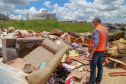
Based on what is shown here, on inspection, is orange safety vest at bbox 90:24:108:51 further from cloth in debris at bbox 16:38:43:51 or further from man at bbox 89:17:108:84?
cloth in debris at bbox 16:38:43:51

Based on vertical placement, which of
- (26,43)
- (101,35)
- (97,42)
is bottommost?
(26,43)

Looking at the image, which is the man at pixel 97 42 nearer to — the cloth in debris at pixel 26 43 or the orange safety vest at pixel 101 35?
the orange safety vest at pixel 101 35

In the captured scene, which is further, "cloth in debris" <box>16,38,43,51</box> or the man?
"cloth in debris" <box>16,38,43,51</box>

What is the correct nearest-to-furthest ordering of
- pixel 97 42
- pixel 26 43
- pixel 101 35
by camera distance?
pixel 97 42
pixel 101 35
pixel 26 43

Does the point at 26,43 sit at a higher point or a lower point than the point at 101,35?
lower

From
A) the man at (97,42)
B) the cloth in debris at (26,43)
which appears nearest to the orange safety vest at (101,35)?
the man at (97,42)

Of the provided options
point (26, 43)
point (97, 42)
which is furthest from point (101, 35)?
point (26, 43)

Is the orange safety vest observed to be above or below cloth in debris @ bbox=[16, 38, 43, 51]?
above

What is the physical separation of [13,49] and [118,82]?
11.0ft

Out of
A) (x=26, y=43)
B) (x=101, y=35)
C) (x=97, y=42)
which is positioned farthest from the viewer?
(x=26, y=43)

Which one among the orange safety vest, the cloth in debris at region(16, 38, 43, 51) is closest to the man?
the orange safety vest

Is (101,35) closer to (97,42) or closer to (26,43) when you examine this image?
(97,42)

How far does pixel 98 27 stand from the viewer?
231cm

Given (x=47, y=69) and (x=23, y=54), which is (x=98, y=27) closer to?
(x=47, y=69)
